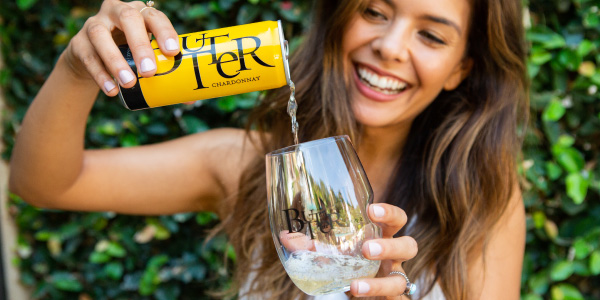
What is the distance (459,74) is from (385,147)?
32 centimetres

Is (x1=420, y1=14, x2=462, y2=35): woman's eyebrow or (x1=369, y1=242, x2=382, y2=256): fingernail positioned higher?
(x1=420, y1=14, x2=462, y2=35): woman's eyebrow

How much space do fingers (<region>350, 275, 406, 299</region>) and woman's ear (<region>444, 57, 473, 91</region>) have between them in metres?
0.85

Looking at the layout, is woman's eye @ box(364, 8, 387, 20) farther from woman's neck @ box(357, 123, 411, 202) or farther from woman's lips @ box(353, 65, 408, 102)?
woman's neck @ box(357, 123, 411, 202)

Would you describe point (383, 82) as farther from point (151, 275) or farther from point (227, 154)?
point (151, 275)

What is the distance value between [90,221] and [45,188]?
0.75m

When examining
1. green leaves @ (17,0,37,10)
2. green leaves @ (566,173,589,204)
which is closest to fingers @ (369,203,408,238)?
green leaves @ (566,173,589,204)

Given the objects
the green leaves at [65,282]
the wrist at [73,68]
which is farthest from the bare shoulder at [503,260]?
the green leaves at [65,282]

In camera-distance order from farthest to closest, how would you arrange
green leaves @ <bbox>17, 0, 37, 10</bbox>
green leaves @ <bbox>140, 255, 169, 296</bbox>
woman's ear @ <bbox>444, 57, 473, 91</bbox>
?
green leaves @ <bbox>140, 255, 169, 296</bbox> → green leaves @ <bbox>17, 0, 37, 10</bbox> → woman's ear @ <bbox>444, 57, 473, 91</bbox>

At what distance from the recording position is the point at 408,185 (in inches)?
62.1

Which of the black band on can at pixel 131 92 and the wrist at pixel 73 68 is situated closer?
the black band on can at pixel 131 92

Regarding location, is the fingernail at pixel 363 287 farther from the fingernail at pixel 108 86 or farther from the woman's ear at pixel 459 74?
the woman's ear at pixel 459 74

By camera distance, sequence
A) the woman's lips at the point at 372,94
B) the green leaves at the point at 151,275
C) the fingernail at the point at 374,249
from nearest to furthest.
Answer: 1. the fingernail at the point at 374,249
2. the woman's lips at the point at 372,94
3. the green leaves at the point at 151,275

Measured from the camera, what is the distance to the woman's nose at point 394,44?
52.1 inches

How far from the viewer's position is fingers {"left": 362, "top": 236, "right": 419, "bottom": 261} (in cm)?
80
